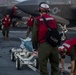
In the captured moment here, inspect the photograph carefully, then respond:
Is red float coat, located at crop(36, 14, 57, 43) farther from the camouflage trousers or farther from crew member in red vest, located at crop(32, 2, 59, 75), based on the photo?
the camouflage trousers

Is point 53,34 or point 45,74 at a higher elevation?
point 53,34

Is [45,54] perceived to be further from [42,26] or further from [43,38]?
[42,26]

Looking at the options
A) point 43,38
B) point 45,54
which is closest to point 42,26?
point 43,38

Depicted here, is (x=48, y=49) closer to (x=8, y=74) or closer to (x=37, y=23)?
(x=37, y=23)

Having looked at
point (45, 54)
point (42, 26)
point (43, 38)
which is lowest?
point (45, 54)

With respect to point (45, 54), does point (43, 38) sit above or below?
above

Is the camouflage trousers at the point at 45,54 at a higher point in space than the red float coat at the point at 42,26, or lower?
lower

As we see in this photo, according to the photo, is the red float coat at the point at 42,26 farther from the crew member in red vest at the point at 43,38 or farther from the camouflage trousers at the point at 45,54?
the camouflage trousers at the point at 45,54

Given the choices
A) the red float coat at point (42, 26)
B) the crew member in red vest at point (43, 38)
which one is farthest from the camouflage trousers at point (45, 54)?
the red float coat at point (42, 26)

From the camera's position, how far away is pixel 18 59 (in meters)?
10.9

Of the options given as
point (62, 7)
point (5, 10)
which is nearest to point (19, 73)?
point (62, 7)

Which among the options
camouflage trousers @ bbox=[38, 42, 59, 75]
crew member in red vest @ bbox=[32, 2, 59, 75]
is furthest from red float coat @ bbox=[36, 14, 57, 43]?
camouflage trousers @ bbox=[38, 42, 59, 75]

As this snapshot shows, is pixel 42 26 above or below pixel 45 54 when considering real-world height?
above

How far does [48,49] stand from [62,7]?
1556 centimetres
